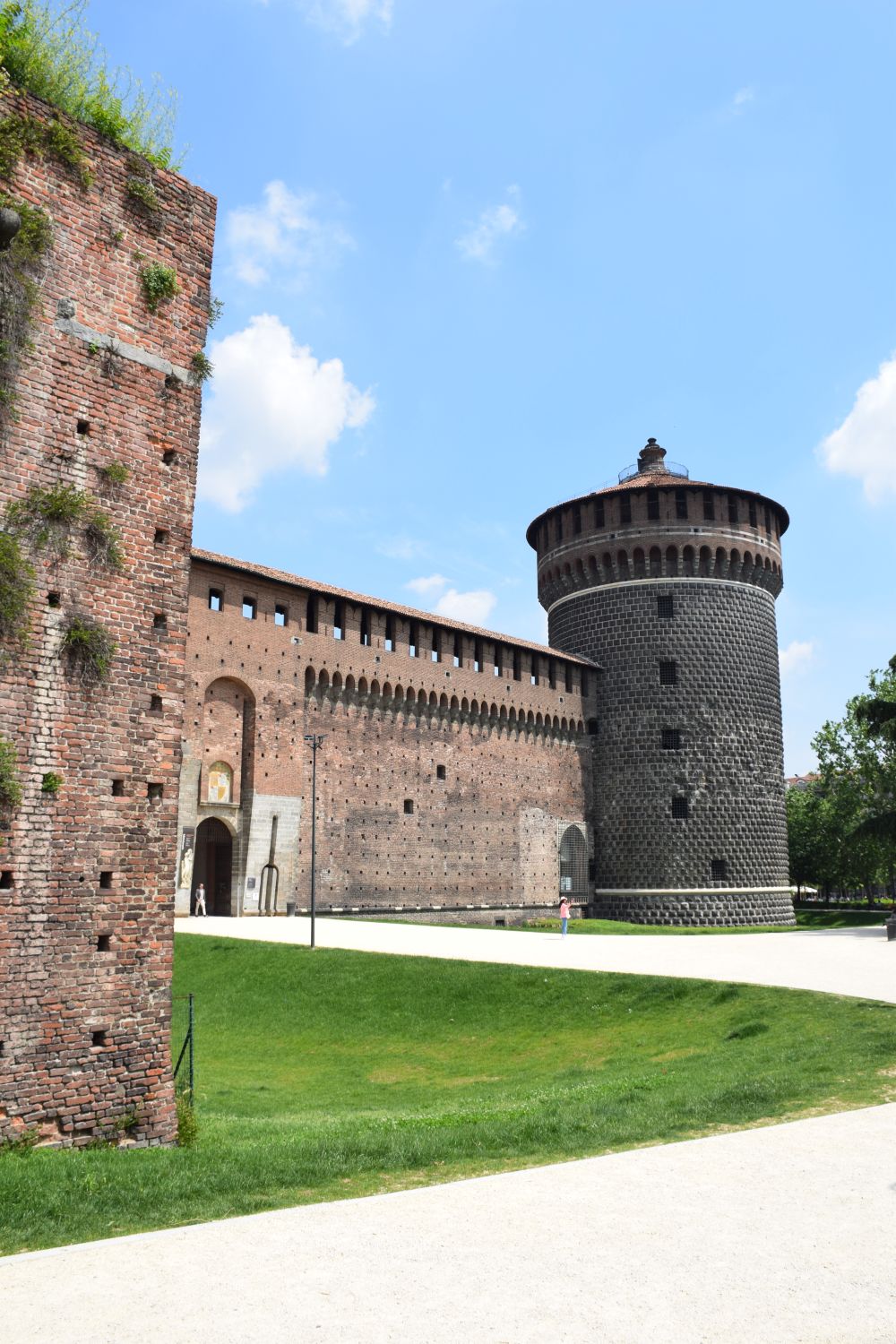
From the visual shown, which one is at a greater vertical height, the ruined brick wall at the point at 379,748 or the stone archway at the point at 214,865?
the ruined brick wall at the point at 379,748

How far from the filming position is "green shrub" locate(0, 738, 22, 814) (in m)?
8.02

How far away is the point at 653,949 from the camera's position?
20.6 meters

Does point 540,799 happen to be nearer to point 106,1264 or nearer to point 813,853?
point 813,853

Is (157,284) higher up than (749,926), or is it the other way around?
(157,284)

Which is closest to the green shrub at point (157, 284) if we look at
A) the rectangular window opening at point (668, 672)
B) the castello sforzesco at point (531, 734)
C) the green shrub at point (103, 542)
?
the green shrub at point (103, 542)

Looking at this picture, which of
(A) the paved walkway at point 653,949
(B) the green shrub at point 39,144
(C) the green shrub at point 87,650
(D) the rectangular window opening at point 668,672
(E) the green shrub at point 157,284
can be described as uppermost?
(D) the rectangular window opening at point 668,672

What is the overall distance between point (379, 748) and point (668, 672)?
12.8 meters

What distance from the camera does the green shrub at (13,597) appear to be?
8188 mm

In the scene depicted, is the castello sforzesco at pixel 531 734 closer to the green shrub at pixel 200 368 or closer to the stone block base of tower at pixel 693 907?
the stone block base of tower at pixel 693 907

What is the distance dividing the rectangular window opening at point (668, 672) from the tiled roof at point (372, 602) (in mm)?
2576

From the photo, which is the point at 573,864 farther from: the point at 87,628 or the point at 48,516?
the point at 48,516

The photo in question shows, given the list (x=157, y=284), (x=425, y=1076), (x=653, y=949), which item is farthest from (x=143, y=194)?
(x=653, y=949)

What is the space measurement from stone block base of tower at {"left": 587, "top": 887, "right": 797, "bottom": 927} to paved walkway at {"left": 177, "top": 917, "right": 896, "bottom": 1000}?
9.66 m

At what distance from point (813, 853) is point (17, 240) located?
174ft
